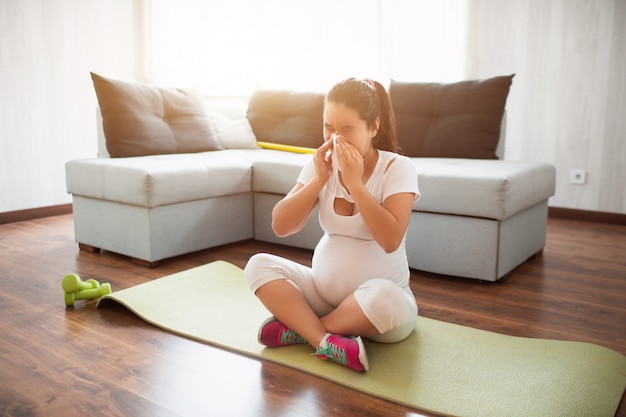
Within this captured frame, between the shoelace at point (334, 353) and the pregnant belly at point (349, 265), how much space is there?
175 millimetres

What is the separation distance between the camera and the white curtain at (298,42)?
4.18 meters

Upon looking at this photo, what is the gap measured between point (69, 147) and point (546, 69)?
11.2ft

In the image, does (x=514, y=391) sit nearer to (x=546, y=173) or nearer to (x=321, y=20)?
(x=546, y=173)

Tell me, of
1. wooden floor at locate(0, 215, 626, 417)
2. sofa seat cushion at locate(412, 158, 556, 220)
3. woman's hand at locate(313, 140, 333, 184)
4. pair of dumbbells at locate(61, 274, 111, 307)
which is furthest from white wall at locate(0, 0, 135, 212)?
woman's hand at locate(313, 140, 333, 184)

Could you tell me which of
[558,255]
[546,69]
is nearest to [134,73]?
[546,69]

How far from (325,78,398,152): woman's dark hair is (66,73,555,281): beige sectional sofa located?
2.69 feet

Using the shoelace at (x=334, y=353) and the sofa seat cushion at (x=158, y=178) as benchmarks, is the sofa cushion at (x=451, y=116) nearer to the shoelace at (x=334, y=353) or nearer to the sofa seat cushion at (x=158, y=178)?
the sofa seat cushion at (x=158, y=178)

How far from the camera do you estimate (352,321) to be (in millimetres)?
1612

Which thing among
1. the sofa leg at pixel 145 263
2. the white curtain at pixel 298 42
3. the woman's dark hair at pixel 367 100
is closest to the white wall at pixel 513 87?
the white curtain at pixel 298 42

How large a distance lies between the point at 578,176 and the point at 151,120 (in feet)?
9.22

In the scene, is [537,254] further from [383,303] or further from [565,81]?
[383,303]

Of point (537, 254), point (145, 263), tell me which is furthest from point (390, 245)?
point (537, 254)

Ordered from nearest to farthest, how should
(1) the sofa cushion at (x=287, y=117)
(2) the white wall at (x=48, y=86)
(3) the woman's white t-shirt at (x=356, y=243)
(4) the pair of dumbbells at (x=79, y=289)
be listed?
(3) the woman's white t-shirt at (x=356, y=243), (4) the pair of dumbbells at (x=79, y=289), (1) the sofa cushion at (x=287, y=117), (2) the white wall at (x=48, y=86)

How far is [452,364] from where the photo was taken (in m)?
1.64
